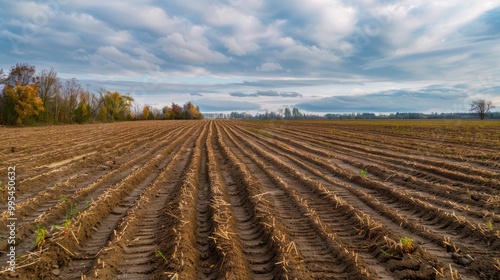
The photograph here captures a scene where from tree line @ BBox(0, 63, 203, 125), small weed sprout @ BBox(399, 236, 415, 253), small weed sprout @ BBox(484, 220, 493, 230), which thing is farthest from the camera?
tree line @ BBox(0, 63, 203, 125)

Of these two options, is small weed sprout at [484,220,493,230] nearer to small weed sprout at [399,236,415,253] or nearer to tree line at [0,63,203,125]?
small weed sprout at [399,236,415,253]

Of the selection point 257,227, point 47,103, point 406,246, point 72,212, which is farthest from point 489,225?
point 47,103

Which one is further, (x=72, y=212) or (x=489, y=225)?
(x=72, y=212)

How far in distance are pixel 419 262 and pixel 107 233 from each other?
17.8ft

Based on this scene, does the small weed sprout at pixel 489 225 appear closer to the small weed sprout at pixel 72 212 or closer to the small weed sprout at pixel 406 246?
the small weed sprout at pixel 406 246

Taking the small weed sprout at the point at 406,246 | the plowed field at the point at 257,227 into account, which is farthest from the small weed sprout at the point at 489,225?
the small weed sprout at the point at 406,246

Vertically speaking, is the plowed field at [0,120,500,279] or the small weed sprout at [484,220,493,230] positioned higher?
the small weed sprout at [484,220,493,230]

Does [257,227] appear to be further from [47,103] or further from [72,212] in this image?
[47,103]

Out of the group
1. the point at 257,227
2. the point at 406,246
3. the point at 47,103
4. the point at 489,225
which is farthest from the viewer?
the point at 47,103

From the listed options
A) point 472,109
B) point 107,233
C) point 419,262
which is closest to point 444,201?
point 419,262

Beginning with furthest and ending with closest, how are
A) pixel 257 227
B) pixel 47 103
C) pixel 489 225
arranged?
pixel 47 103 < pixel 257 227 < pixel 489 225

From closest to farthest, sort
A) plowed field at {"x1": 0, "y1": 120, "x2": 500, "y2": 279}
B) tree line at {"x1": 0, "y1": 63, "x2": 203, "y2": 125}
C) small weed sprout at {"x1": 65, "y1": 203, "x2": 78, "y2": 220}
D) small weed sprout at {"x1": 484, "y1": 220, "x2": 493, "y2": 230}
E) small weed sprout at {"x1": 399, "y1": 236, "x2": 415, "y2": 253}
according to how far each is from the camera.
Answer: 1. plowed field at {"x1": 0, "y1": 120, "x2": 500, "y2": 279}
2. small weed sprout at {"x1": 399, "y1": 236, "x2": 415, "y2": 253}
3. small weed sprout at {"x1": 484, "y1": 220, "x2": 493, "y2": 230}
4. small weed sprout at {"x1": 65, "y1": 203, "x2": 78, "y2": 220}
5. tree line at {"x1": 0, "y1": 63, "x2": 203, "y2": 125}

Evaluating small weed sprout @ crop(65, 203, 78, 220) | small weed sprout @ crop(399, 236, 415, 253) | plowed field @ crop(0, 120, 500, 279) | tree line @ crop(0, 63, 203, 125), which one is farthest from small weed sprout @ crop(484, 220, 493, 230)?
tree line @ crop(0, 63, 203, 125)

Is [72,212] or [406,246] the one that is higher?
[406,246]
